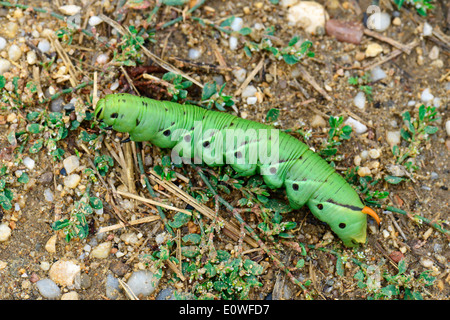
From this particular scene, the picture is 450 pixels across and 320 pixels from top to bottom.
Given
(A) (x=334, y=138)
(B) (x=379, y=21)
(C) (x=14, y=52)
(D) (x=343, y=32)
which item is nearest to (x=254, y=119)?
(A) (x=334, y=138)

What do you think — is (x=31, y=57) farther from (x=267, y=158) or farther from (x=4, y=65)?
(x=267, y=158)

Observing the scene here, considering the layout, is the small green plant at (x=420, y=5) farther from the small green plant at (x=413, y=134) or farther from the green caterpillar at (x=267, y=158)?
the green caterpillar at (x=267, y=158)

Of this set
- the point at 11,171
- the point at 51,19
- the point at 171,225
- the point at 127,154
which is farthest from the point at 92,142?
the point at 51,19

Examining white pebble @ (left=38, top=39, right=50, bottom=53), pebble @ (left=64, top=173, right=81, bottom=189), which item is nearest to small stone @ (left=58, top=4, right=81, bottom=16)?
white pebble @ (left=38, top=39, right=50, bottom=53)

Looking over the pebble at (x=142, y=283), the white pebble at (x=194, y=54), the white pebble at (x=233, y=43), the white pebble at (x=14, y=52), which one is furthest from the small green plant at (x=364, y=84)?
the white pebble at (x=14, y=52)

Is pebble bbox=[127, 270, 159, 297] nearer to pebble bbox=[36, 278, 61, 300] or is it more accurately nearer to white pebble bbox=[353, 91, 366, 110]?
pebble bbox=[36, 278, 61, 300]

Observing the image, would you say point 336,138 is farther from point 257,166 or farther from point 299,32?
point 299,32
